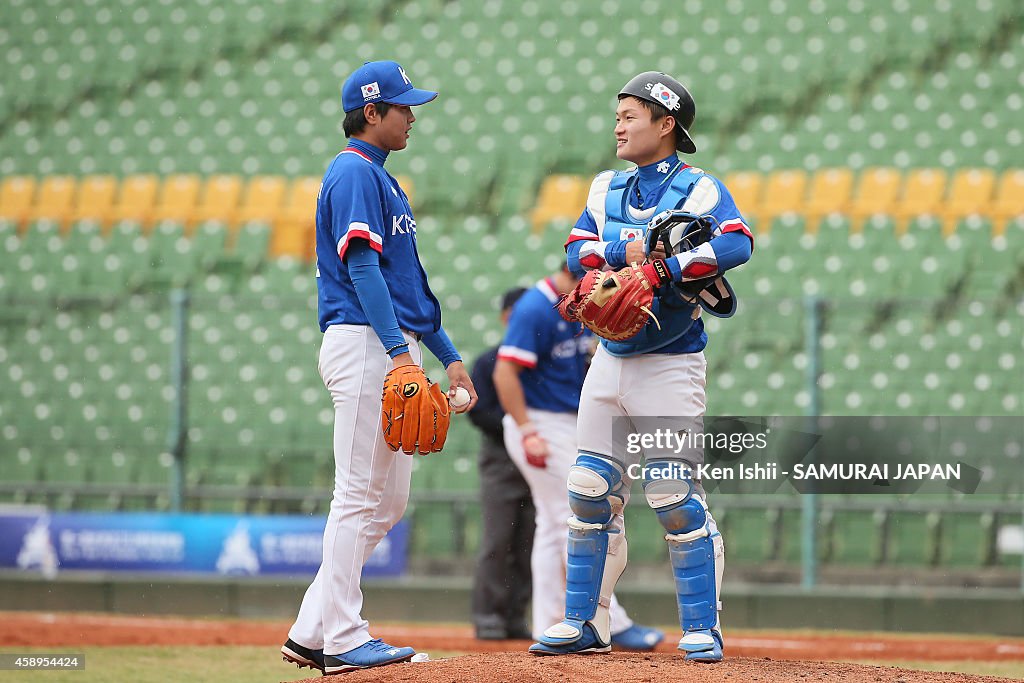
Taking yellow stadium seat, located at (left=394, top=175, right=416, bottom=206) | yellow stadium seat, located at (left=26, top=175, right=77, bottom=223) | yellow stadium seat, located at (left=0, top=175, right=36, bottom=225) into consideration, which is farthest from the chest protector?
yellow stadium seat, located at (left=0, top=175, right=36, bottom=225)

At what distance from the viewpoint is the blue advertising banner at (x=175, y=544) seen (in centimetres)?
987

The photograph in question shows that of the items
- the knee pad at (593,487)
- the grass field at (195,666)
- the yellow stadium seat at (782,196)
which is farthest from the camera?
the yellow stadium seat at (782,196)

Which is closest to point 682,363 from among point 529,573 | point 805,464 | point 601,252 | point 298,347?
point 601,252

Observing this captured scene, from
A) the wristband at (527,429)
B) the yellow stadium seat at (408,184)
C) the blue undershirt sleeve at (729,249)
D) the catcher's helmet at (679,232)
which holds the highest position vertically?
the yellow stadium seat at (408,184)

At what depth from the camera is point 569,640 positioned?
488cm

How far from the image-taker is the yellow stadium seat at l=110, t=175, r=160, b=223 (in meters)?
15.9

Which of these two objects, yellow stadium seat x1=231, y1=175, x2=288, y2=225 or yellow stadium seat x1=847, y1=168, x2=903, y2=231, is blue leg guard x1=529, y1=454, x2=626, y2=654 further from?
yellow stadium seat x1=231, y1=175, x2=288, y2=225

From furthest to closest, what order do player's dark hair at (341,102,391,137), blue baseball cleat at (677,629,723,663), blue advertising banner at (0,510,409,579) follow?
blue advertising banner at (0,510,409,579), player's dark hair at (341,102,391,137), blue baseball cleat at (677,629,723,663)

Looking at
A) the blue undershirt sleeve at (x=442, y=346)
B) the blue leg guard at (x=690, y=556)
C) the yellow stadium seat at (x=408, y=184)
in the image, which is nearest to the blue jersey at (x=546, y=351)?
the blue undershirt sleeve at (x=442, y=346)

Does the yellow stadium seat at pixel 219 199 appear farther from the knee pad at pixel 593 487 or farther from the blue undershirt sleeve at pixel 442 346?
the knee pad at pixel 593 487

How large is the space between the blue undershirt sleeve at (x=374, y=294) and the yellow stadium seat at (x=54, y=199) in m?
12.1

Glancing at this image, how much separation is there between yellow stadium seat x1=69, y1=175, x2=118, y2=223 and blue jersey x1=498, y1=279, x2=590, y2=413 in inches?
385

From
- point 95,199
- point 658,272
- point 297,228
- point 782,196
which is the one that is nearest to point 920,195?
point 782,196

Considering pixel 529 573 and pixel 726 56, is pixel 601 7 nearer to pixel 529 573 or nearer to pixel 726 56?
pixel 726 56
